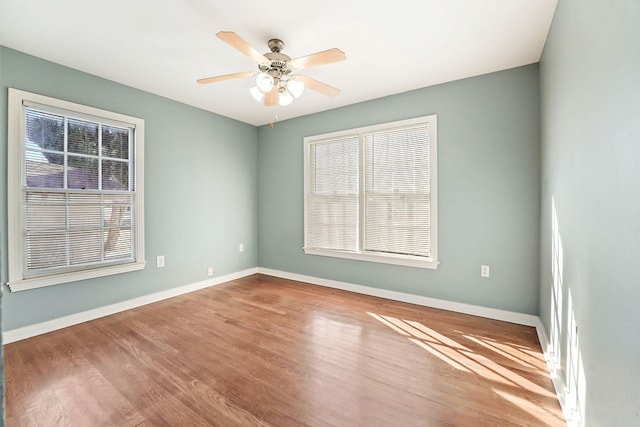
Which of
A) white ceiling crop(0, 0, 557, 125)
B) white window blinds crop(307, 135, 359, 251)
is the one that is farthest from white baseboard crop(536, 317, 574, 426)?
white ceiling crop(0, 0, 557, 125)

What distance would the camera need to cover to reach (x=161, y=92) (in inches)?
146

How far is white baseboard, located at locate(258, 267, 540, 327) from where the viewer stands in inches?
121

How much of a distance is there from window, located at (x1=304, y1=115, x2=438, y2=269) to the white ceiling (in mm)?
724

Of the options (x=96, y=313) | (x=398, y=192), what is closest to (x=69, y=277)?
(x=96, y=313)

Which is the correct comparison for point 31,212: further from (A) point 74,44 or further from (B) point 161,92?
(B) point 161,92

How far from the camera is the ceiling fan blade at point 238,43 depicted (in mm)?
2041

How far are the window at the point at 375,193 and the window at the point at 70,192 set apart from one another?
7.24 ft

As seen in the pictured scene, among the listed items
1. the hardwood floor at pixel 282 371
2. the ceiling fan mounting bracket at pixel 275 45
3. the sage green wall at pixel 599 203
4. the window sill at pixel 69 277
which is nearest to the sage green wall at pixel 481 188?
the hardwood floor at pixel 282 371

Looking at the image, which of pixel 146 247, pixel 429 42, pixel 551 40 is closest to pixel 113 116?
pixel 146 247

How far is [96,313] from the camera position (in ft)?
10.7

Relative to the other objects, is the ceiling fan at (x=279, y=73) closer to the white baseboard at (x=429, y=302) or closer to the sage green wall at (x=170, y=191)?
the sage green wall at (x=170, y=191)

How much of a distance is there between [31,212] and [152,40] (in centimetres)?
188

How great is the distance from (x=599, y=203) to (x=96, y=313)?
13.6ft

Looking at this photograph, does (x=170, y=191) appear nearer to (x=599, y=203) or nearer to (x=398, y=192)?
(x=398, y=192)
